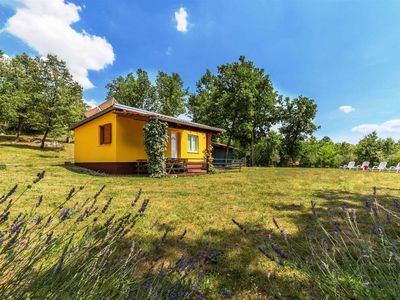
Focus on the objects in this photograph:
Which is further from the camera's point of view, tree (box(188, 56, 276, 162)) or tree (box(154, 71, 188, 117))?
tree (box(154, 71, 188, 117))

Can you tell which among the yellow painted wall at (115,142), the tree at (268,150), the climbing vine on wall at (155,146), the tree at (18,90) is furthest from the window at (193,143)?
the tree at (18,90)

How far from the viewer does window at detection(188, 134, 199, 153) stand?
18625mm

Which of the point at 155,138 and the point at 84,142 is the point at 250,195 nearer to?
the point at 155,138

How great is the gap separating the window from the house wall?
6.54 metres

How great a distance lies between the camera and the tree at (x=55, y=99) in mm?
27969

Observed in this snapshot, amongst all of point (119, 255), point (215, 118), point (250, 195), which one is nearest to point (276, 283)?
point (119, 255)

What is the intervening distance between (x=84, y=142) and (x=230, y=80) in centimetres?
2109

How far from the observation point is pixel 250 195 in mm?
7516

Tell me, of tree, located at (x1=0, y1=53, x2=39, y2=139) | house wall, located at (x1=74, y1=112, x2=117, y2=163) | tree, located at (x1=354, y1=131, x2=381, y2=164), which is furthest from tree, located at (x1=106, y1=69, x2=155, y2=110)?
tree, located at (x1=354, y1=131, x2=381, y2=164)

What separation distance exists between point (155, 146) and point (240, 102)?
1972 centimetres

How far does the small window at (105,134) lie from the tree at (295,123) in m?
31.8

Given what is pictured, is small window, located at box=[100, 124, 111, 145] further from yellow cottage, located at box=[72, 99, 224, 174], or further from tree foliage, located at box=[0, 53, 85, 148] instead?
tree foliage, located at box=[0, 53, 85, 148]

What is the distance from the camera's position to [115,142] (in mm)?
13547

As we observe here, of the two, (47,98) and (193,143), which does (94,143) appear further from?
(47,98)
